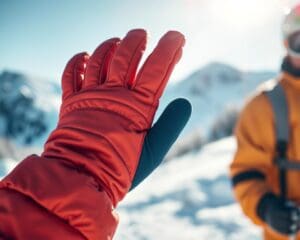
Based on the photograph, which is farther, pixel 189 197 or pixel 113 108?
pixel 189 197

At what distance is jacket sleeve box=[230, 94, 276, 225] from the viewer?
1.78 m

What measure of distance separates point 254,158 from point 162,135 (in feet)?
2.79

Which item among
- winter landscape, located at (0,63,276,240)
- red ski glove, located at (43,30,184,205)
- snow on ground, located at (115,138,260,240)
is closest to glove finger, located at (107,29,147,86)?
red ski glove, located at (43,30,184,205)

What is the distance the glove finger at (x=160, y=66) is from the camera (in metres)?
1.10

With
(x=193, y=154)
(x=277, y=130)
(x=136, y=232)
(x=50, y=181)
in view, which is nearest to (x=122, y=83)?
(x=50, y=181)

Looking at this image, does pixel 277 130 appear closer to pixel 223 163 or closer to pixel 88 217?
pixel 88 217

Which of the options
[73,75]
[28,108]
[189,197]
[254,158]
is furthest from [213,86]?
[73,75]

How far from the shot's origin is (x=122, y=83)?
3.69 ft

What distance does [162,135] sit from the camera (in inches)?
41.3

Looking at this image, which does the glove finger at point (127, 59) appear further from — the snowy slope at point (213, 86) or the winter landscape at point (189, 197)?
the snowy slope at point (213, 86)

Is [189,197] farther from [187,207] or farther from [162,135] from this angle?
[162,135]

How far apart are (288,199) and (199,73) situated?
49.5 metres

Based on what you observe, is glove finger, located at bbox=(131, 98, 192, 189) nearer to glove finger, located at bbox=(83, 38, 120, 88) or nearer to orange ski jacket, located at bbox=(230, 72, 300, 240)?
glove finger, located at bbox=(83, 38, 120, 88)

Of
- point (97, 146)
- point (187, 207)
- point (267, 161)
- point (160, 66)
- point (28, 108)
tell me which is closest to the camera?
point (97, 146)
